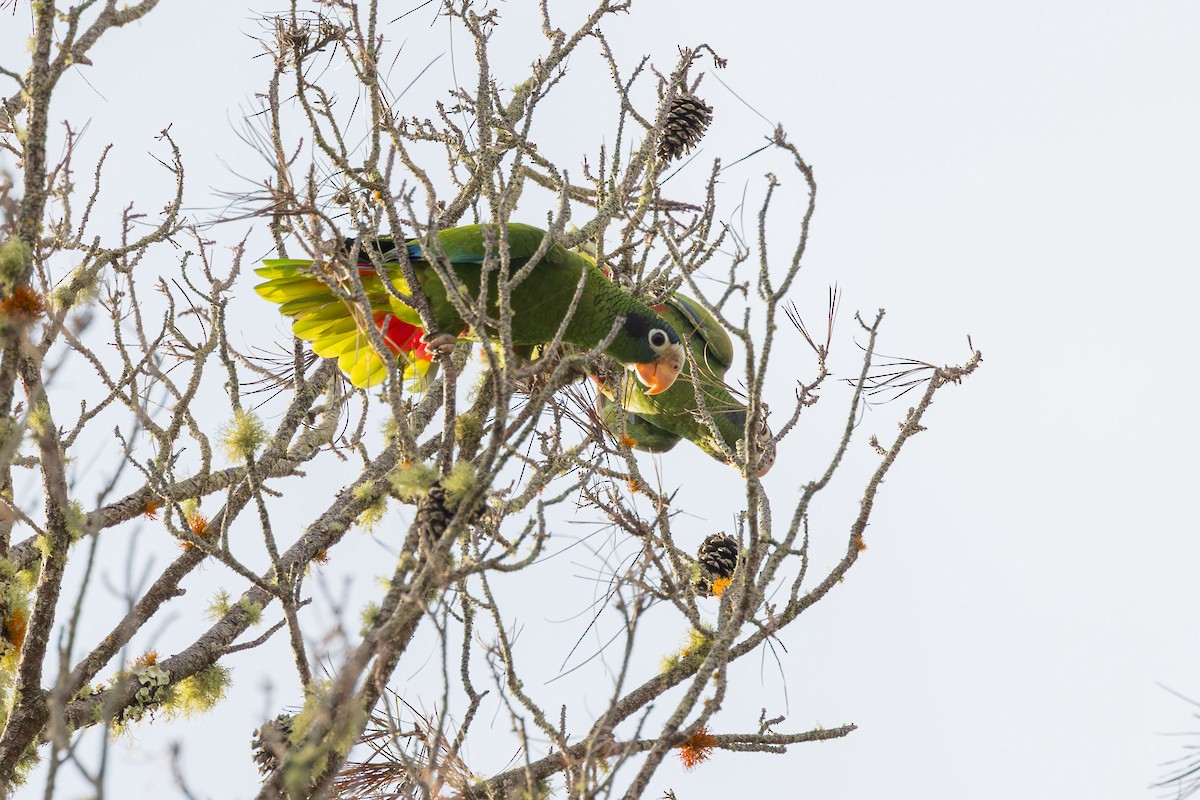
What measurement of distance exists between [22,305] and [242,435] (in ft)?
2.82

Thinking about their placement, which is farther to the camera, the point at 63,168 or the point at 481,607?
the point at 63,168

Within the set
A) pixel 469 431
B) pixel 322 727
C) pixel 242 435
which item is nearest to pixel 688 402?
pixel 469 431

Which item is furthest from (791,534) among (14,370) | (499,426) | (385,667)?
(14,370)

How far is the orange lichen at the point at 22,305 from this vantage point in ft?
11.4

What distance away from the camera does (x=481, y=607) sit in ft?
10.8

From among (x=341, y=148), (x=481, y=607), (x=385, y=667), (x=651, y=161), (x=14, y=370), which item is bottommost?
(x=385, y=667)

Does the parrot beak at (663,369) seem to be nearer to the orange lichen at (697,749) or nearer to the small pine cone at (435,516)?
the orange lichen at (697,749)

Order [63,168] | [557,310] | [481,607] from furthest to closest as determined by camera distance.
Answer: [557,310] → [63,168] → [481,607]

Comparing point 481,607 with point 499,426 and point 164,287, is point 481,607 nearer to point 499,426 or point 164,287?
point 499,426

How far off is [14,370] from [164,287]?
117cm

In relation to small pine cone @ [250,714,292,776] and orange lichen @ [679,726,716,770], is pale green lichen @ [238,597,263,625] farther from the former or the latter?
orange lichen @ [679,726,716,770]

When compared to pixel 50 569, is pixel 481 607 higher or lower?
lower

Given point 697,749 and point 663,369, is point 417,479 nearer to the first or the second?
point 697,749

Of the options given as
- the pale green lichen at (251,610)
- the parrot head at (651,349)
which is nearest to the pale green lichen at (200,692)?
the pale green lichen at (251,610)
